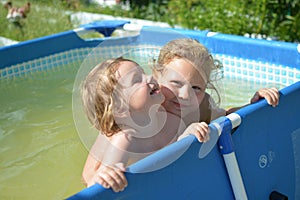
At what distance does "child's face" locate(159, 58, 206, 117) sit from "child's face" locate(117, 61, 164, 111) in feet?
0.65

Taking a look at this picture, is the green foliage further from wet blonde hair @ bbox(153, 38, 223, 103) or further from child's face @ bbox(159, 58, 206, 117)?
child's face @ bbox(159, 58, 206, 117)

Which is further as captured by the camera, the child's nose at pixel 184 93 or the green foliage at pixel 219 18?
the green foliage at pixel 219 18

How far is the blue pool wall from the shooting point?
3.95 meters

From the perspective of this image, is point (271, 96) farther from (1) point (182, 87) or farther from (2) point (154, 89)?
(2) point (154, 89)

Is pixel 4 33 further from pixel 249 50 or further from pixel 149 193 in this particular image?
pixel 149 193

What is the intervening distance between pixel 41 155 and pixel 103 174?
1705 mm

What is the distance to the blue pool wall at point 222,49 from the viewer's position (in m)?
3.95

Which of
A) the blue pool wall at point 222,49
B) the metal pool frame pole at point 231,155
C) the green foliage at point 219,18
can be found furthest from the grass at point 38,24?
the metal pool frame pole at point 231,155

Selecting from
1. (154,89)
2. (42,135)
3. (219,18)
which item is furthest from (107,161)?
(219,18)

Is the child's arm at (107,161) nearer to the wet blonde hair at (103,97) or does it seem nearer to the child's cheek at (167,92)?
the wet blonde hair at (103,97)

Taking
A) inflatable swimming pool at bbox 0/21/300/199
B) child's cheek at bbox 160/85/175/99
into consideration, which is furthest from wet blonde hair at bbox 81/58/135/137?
inflatable swimming pool at bbox 0/21/300/199

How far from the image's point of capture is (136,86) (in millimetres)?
2139

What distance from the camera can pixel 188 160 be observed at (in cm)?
199

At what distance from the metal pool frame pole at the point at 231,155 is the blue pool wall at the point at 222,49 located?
1.81 m
